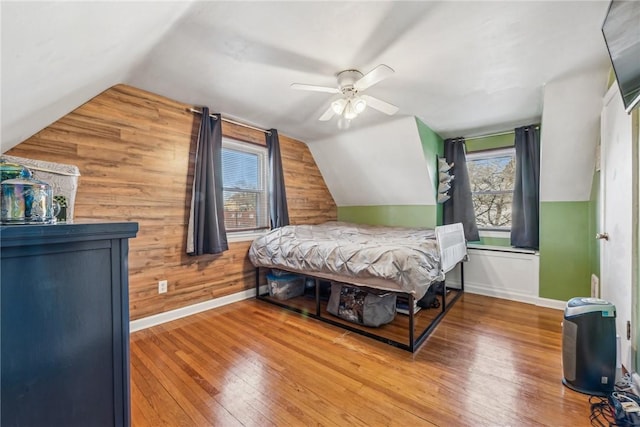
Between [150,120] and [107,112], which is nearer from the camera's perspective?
[107,112]

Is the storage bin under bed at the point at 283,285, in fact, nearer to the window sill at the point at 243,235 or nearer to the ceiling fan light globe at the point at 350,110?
the window sill at the point at 243,235

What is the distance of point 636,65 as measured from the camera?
1.30 metres

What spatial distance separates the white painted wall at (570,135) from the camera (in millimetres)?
2346

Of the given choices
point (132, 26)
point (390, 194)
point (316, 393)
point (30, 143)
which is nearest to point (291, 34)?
point (132, 26)

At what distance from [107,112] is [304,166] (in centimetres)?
254

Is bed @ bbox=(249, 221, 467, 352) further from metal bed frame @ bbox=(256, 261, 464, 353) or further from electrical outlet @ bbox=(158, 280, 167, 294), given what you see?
electrical outlet @ bbox=(158, 280, 167, 294)

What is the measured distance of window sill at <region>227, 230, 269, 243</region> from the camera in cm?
322

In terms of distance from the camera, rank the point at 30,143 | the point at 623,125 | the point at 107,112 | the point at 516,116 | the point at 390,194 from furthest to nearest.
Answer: the point at 390,194 → the point at 516,116 → the point at 107,112 → the point at 30,143 → the point at 623,125

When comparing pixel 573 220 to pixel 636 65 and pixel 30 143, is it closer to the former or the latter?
pixel 636 65

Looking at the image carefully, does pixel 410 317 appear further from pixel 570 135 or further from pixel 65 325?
pixel 570 135

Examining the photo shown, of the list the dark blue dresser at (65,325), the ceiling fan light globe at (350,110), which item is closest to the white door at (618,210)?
the ceiling fan light globe at (350,110)

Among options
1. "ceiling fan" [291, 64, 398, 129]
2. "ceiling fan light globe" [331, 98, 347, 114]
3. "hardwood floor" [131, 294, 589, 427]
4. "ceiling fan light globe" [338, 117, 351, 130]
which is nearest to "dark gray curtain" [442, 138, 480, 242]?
"hardwood floor" [131, 294, 589, 427]

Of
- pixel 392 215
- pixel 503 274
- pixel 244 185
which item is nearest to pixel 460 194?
pixel 392 215

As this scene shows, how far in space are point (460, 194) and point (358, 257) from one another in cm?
233
